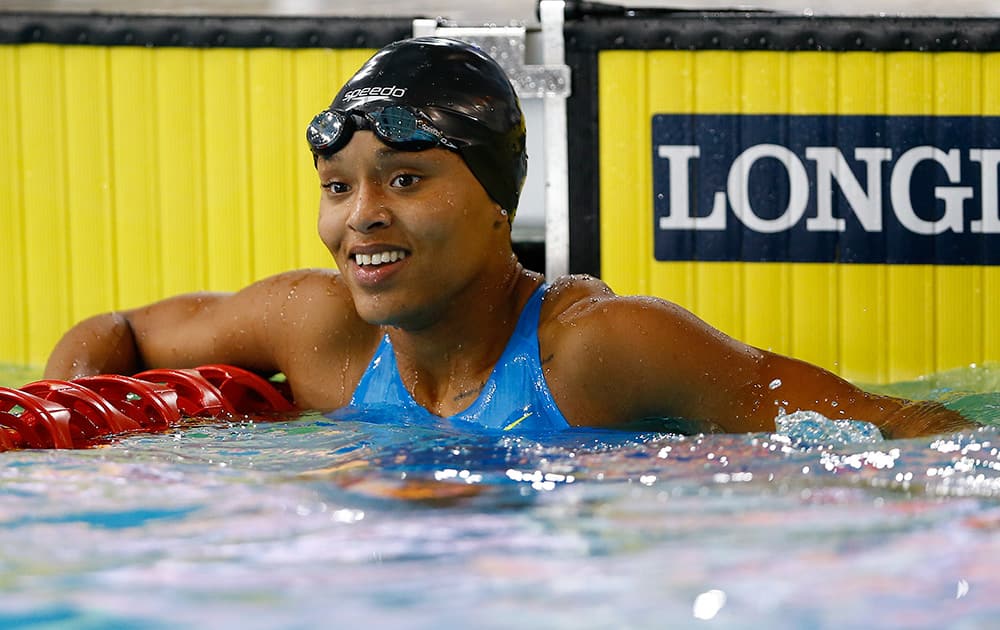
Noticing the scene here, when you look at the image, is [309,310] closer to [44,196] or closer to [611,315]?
[611,315]

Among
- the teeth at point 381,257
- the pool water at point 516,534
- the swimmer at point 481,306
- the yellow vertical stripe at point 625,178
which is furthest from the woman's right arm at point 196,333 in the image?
the yellow vertical stripe at point 625,178

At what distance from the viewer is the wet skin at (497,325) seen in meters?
2.21

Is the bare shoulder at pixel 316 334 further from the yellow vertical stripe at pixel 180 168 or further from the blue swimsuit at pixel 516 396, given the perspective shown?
the yellow vertical stripe at pixel 180 168

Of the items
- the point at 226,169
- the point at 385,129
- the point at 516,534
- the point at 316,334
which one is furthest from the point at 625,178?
the point at 516,534

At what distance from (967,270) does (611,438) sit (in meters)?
2.23

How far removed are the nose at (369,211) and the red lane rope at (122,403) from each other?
625 millimetres

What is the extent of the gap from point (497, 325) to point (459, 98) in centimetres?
45

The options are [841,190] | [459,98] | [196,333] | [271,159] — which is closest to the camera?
[459,98]

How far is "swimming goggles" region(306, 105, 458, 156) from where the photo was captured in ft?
7.36

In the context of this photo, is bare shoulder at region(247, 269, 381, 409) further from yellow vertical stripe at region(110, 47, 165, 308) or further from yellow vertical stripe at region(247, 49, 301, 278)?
yellow vertical stripe at region(110, 47, 165, 308)

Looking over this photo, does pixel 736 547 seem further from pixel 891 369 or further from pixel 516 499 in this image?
pixel 891 369

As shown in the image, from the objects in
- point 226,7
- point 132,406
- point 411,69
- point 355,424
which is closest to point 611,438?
point 355,424

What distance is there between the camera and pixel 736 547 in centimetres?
128

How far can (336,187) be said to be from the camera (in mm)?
2344
